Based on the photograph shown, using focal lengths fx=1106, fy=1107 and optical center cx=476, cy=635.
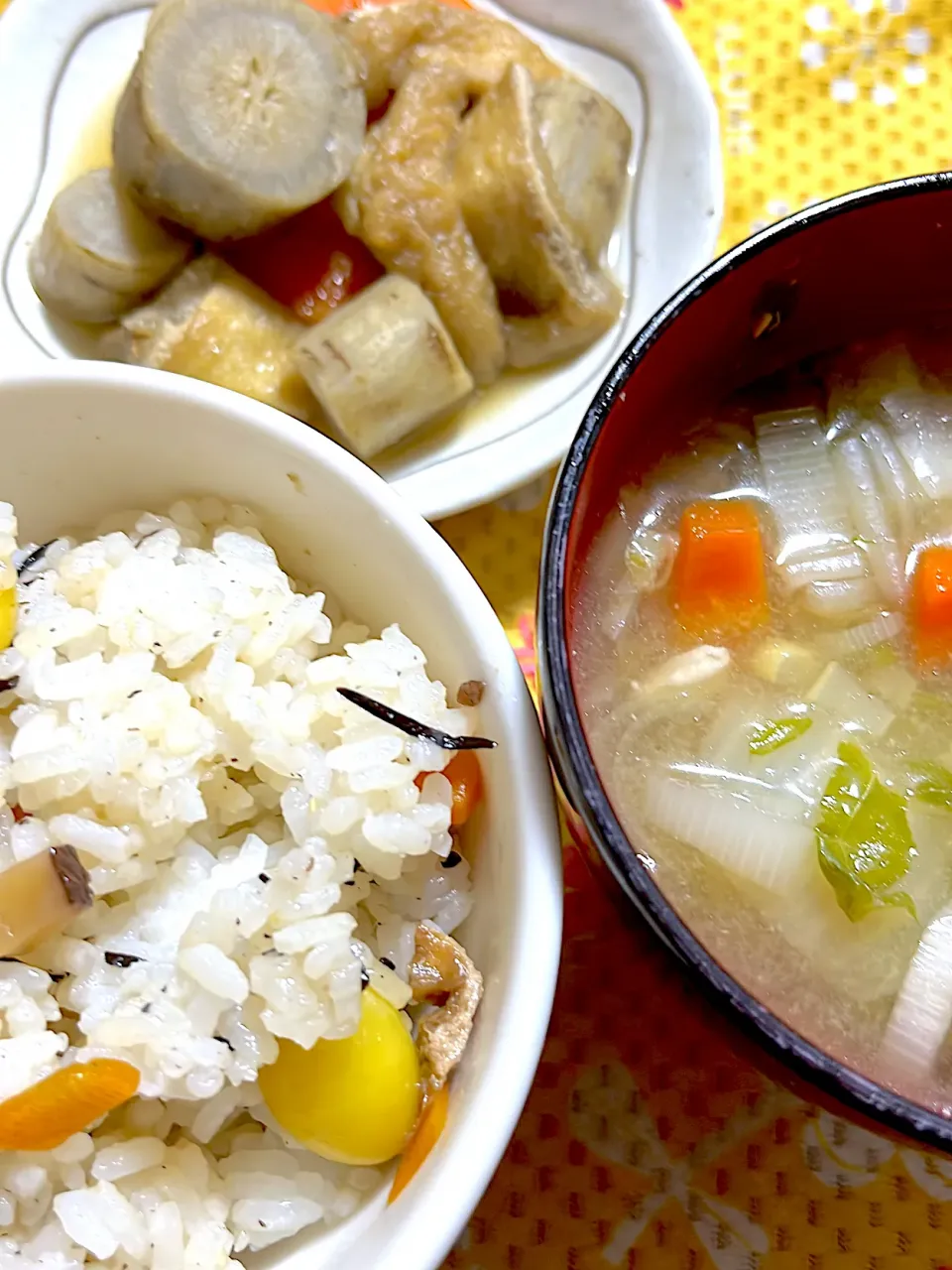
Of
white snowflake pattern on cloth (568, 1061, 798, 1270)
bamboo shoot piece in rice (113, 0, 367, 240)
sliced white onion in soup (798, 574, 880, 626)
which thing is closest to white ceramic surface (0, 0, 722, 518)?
bamboo shoot piece in rice (113, 0, 367, 240)

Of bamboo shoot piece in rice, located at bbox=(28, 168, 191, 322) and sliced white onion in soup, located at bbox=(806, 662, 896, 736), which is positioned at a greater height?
bamboo shoot piece in rice, located at bbox=(28, 168, 191, 322)

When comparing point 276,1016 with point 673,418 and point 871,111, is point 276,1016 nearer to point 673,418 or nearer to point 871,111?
point 673,418

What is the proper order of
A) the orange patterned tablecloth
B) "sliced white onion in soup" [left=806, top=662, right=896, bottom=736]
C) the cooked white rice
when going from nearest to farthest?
the cooked white rice → "sliced white onion in soup" [left=806, top=662, right=896, bottom=736] → the orange patterned tablecloth

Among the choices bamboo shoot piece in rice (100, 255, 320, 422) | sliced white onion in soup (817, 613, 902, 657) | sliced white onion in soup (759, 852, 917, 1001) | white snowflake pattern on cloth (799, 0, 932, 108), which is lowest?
sliced white onion in soup (759, 852, 917, 1001)

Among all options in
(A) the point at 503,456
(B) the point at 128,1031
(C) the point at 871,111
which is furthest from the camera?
(C) the point at 871,111

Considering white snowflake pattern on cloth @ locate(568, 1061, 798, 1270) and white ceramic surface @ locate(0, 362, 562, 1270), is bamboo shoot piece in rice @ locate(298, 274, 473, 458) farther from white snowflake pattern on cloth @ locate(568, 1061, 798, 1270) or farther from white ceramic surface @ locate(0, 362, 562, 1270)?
white snowflake pattern on cloth @ locate(568, 1061, 798, 1270)

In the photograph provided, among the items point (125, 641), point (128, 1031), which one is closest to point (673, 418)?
point (125, 641)
